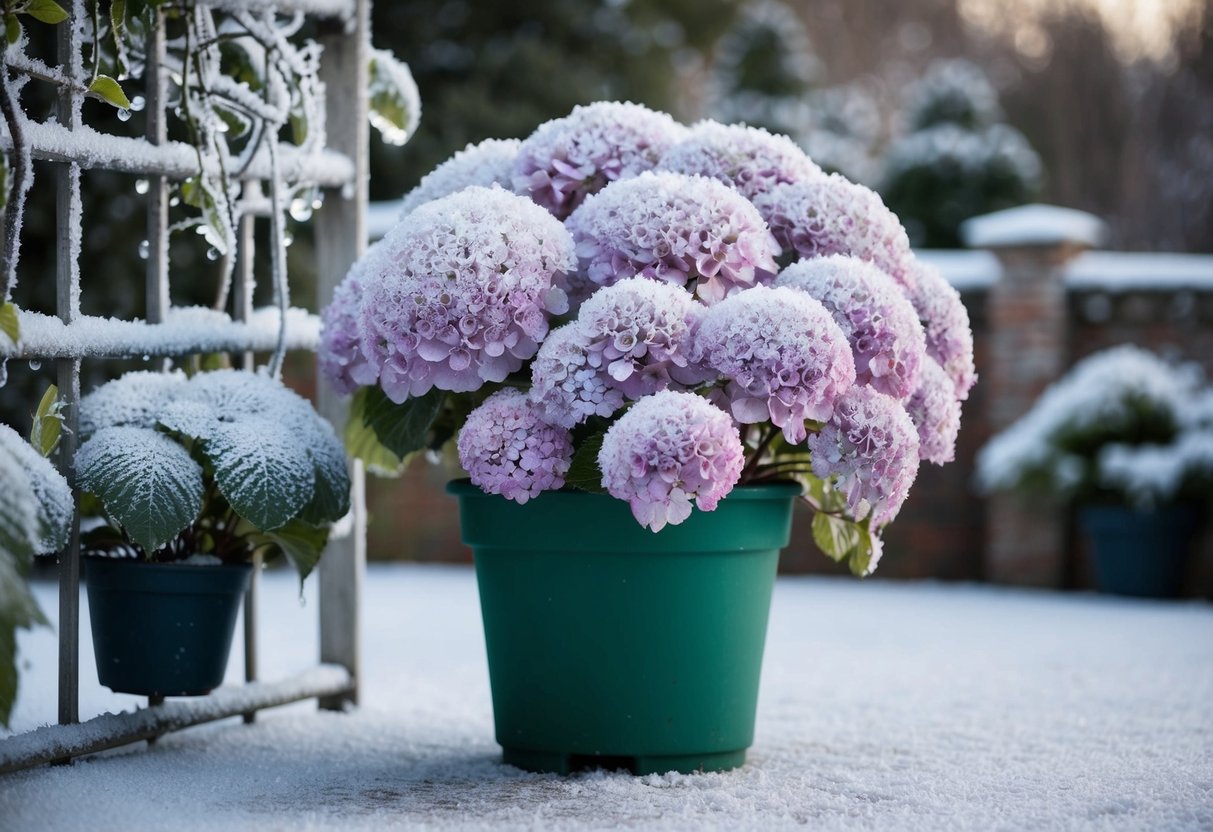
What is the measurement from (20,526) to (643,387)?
0.77 metres

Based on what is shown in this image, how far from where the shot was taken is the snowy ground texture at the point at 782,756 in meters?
1.75

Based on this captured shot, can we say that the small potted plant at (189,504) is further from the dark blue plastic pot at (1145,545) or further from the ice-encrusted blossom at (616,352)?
the dark blue plastic pot at (1145,545)

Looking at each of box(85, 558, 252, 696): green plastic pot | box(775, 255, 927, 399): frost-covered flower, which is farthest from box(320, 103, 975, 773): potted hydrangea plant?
box(85, 558, 252, 696): green plastic pot

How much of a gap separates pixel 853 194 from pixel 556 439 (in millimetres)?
589

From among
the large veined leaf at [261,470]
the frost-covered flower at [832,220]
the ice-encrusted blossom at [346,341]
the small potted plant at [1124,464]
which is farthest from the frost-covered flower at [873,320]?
the small potted plant at [1124,464]

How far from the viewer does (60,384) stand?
1.96 meters

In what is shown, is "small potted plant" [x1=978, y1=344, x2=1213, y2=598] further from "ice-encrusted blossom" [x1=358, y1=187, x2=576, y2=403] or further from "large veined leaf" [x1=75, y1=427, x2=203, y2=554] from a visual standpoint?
"large veined leaf" [x1=75, y1=427, x2=203, y2=554]

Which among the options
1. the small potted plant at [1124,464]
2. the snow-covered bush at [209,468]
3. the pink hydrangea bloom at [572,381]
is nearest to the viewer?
the pink hydrangea bloom at [572,381]

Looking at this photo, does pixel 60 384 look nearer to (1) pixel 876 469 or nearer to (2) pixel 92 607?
(2) pixel 92 607

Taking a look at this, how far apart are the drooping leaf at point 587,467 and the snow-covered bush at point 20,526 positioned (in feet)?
2.15

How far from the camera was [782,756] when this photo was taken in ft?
7.20

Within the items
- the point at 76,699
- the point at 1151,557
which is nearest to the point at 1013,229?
the point at 1151,557

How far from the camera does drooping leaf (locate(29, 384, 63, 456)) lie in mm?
1876

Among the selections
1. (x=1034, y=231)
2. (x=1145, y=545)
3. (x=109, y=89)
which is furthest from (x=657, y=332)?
(x=1034, y=231)
